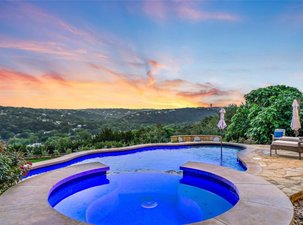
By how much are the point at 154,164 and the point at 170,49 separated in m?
6.41

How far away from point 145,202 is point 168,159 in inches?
170

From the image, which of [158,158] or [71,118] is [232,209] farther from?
[71,118]

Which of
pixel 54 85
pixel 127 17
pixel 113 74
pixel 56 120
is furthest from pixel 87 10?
pixel 56 120

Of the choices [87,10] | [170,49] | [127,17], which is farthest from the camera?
[170,49]

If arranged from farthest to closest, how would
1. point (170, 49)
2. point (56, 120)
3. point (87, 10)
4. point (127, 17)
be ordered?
1. point (56, 120)
2. point (170, 49)
3. point (127, 17)
4. point (87, 10)

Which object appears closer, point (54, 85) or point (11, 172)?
point (11, 172)

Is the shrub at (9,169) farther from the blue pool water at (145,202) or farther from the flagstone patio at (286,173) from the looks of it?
the flagstone patio at (286,173)

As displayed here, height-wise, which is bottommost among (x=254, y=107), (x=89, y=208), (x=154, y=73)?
(x=89, y=208)

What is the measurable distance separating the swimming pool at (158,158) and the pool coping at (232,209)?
7.38ft

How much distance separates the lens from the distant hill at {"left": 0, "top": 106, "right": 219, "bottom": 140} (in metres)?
14.3

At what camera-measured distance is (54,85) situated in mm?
13227

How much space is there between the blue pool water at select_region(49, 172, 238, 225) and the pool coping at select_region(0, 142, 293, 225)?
0.48 meters

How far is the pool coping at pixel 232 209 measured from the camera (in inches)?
127

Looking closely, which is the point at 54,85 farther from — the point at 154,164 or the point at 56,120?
the point at 154,164
